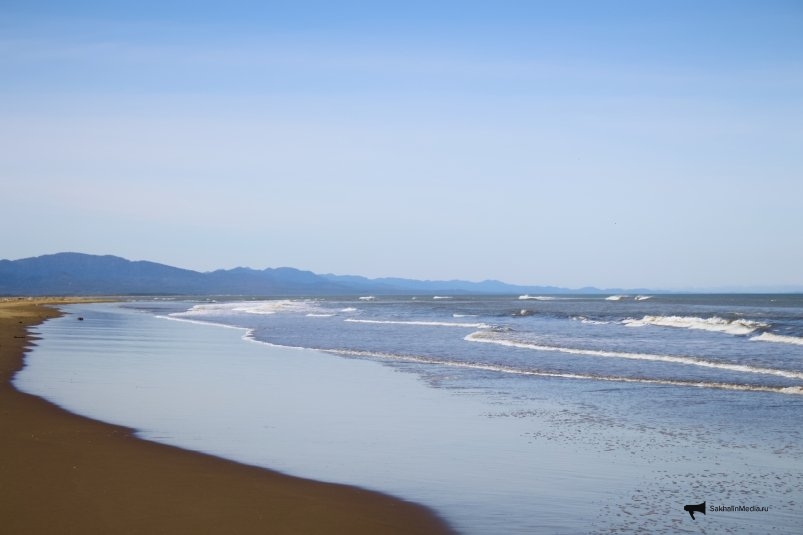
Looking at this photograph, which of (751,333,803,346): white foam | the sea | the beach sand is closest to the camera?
the beach sand

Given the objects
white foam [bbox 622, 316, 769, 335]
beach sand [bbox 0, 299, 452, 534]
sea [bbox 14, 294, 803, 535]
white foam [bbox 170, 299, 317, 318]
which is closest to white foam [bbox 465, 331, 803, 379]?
sea [bbox 14, 294, 803, 535]

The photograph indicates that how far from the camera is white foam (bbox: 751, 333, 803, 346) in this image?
30.2 meters

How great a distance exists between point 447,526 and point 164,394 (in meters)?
9.87

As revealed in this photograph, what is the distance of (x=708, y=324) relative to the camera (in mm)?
43750

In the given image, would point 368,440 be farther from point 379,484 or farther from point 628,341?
point 628,341

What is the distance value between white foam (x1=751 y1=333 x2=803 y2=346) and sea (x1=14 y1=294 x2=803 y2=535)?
1.81 meters

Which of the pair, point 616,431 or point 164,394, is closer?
point 616,431

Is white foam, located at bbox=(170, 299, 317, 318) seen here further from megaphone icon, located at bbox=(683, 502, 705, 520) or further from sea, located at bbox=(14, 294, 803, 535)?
megaphone icon, located at bbox=(683, 502, 705, 520)

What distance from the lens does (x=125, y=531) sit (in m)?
7.51

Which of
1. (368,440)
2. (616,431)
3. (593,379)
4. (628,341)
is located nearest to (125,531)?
(368,440)

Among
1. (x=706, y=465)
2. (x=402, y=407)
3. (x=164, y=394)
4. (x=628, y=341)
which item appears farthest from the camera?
(x=628, y=341)

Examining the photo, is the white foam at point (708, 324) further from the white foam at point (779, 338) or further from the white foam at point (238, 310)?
the white foam at point (238, 310)

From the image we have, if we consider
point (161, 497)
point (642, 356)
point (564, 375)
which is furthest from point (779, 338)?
point (161, 497)

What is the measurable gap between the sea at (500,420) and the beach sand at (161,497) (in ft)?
1.90
